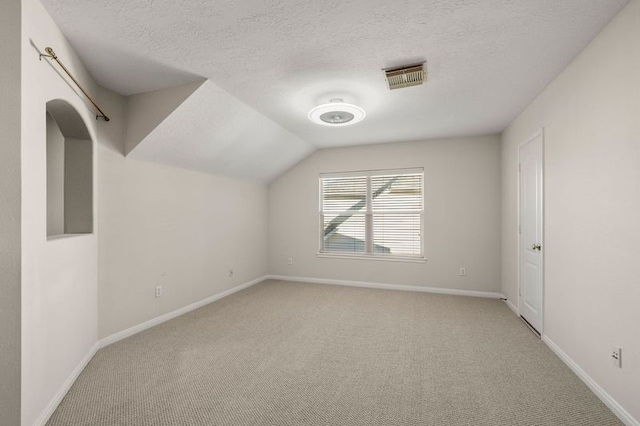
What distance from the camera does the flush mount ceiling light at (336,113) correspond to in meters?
3.00

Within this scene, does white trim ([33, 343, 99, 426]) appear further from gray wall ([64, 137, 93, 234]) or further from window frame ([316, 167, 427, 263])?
window frame ([316, 167, 427, 263])

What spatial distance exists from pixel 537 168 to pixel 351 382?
114 inches

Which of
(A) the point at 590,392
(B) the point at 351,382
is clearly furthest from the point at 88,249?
(A) the point at 590,392

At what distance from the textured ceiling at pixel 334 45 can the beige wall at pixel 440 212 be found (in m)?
1.45

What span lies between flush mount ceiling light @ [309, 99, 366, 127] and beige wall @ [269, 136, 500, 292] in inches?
81.8

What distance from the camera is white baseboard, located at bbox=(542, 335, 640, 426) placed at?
182cm

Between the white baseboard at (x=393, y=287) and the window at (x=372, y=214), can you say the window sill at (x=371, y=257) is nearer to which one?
the window at (x=372, y=214)

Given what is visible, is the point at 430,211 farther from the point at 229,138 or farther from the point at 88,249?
the point at 88,249

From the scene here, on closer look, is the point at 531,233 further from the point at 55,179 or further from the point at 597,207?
the point at 55,179

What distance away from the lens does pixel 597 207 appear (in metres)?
2.15

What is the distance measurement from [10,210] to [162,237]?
2011 millimetres

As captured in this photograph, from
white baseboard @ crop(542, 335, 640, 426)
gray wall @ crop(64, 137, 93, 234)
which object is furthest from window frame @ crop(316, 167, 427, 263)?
gray wall @ crop(64, 137, 93, 234)

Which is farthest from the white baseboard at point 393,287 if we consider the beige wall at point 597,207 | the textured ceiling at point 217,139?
the textured ceiling at point 217,139

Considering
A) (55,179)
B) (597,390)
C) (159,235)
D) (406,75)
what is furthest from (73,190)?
(597,390)
